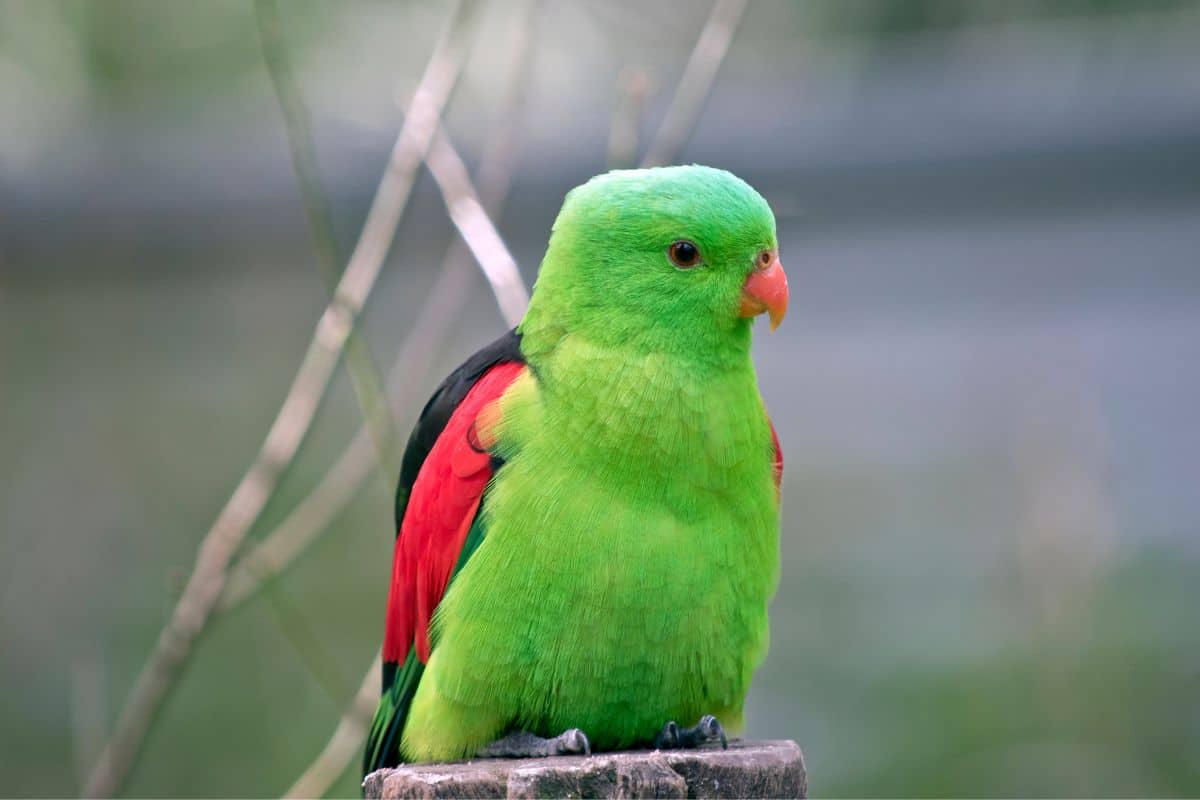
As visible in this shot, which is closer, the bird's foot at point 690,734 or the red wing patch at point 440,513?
the bird's foot at point 690,734

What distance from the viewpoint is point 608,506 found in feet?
9.44

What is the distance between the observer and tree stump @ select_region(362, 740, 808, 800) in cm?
225

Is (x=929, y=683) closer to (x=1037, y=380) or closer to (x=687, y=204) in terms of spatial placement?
(x=1037, y=380)

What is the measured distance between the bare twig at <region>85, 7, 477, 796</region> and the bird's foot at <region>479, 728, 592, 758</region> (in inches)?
36.6

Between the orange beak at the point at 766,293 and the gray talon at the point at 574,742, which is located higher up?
the orange beak at the point at 766,293

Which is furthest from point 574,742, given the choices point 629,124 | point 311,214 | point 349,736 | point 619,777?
point 629,124

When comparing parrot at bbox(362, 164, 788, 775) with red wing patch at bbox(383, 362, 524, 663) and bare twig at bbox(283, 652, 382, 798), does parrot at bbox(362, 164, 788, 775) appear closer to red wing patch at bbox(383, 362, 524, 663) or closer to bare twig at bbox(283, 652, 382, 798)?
red wing patch at bbox(383, 362, 524, 663)

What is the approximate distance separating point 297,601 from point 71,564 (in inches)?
41.6

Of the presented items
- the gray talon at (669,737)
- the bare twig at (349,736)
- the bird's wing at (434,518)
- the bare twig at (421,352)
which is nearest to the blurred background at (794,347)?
the bare twig at (421,352)

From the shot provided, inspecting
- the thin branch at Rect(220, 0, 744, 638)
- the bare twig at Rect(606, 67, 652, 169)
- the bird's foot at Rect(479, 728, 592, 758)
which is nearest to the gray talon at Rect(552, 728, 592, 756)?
the bird's foot at Rect(479, 728, 592, 758)

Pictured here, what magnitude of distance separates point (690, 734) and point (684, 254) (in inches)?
42.7

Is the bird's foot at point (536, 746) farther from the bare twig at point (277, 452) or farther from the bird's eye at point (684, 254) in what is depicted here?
the bird's eye at point (684, 254)

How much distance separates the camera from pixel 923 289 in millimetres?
5973

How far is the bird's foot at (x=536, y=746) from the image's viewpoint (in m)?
2.67
